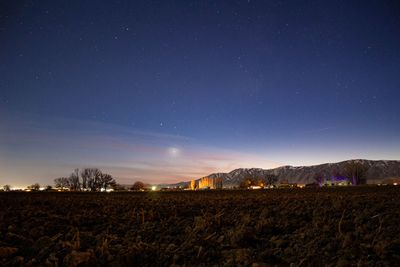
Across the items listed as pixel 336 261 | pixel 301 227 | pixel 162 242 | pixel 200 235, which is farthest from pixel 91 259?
pixel 301 227

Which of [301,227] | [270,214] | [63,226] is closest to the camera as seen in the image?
[301,227]

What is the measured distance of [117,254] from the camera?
8.61m

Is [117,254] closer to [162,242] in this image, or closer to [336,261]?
[162,242]

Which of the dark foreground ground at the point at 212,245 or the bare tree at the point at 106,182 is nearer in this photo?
the dark foreground ground at the point at 212,245

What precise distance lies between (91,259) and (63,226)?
6.12m

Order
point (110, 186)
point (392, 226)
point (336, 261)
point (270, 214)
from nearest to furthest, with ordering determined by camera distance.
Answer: point (336, 261), point (392, 226), point (270, 214), point (110, 186)

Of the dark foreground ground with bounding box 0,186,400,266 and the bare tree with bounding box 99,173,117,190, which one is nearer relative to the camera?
the dark foreground ground with bounding box 0,186,400,266

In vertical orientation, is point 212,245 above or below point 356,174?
below

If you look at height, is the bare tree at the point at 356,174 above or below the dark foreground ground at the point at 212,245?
above

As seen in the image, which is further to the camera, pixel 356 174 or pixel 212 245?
pixel 356 174

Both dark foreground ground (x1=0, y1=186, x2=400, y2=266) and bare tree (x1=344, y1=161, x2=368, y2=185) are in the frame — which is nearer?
dark foreground ground (x1=0, y1=186, x2=400, y2=266)

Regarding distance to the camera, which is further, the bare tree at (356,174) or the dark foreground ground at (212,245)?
the bare tree at (356,174)

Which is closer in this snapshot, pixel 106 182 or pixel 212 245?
pixel 212 245

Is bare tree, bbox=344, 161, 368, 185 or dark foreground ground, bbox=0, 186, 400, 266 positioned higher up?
bare tree, bbox=344, 161, 368, 185
